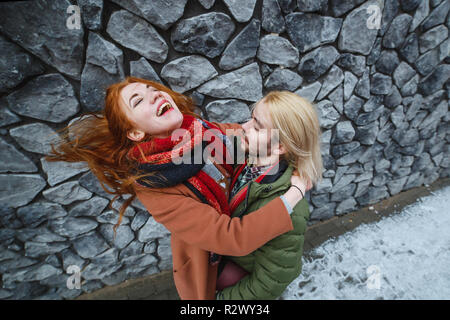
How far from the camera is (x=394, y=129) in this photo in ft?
7.27

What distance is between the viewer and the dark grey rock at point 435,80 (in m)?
2.04

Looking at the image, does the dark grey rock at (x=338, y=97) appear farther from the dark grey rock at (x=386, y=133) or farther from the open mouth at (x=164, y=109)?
the open mouth at (x=164, y=109)

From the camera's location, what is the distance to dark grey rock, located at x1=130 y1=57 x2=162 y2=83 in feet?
3.86

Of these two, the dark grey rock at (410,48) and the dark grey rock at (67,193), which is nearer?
the dark grey rock at (67,193)

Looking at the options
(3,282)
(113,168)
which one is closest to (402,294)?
(113,168)

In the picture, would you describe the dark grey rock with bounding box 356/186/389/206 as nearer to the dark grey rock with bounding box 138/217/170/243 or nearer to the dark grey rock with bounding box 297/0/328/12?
the dark grey rock with bounding box 297/0/328/12

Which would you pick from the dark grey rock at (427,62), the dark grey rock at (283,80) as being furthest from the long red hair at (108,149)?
the dark grey rock at (427,62)

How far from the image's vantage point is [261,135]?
98 cm


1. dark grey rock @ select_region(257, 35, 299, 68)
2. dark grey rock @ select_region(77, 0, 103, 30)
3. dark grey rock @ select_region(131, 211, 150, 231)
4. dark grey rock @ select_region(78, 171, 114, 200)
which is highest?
dark grey rock @ select_region(77, 0, 103, 30)

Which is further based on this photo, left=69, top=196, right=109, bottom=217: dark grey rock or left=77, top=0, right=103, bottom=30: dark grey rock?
left=69, top=196, right=109, bottom=217: dark grey rock

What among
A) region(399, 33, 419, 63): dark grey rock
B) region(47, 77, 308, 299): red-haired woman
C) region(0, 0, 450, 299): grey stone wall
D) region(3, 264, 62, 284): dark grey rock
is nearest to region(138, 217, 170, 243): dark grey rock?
region(0, 0, 450, 299): grey stone wall

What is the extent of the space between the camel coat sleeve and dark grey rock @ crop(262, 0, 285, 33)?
1.11 metres

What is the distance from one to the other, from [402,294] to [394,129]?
160 cm

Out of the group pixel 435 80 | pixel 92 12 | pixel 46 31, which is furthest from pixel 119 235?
pixel 435 80
